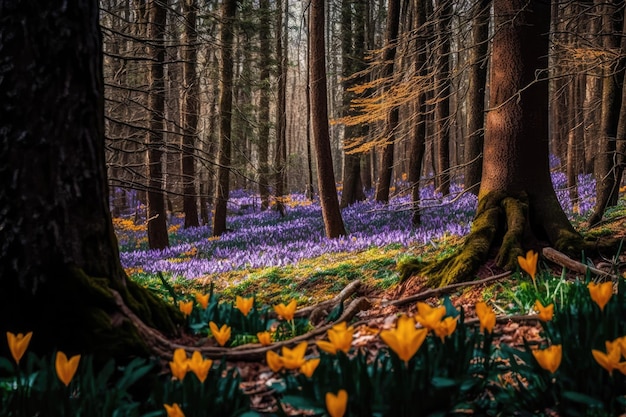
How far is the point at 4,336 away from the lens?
8.13 ft

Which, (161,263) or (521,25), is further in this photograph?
(161,263)

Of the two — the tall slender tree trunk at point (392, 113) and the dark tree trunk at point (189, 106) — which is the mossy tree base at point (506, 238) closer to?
the dark tree trunk at point (189, 106)

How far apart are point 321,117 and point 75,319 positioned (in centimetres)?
860

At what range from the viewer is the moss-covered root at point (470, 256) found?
4.87 m

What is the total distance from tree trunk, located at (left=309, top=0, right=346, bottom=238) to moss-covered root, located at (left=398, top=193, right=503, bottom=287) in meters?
5.35

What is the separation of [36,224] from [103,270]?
0.43 m

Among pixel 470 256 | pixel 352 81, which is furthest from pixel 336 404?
pixel 352 81

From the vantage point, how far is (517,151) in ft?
17.6

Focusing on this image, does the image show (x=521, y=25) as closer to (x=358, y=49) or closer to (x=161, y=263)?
(x=161, y=263)

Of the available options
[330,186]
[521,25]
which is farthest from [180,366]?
[330,186]

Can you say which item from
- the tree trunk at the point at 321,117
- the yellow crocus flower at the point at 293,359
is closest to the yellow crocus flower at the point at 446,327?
the yellow crocus flower at the point at 293,359

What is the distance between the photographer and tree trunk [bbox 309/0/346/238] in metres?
10.5

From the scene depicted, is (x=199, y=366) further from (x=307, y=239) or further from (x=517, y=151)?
(x=307, y=239)

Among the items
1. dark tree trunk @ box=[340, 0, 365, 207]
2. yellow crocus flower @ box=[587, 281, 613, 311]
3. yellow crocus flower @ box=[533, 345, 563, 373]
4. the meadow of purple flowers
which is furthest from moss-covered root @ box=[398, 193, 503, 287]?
dark tree trunk @ box=[340, 0, 365, 207]
